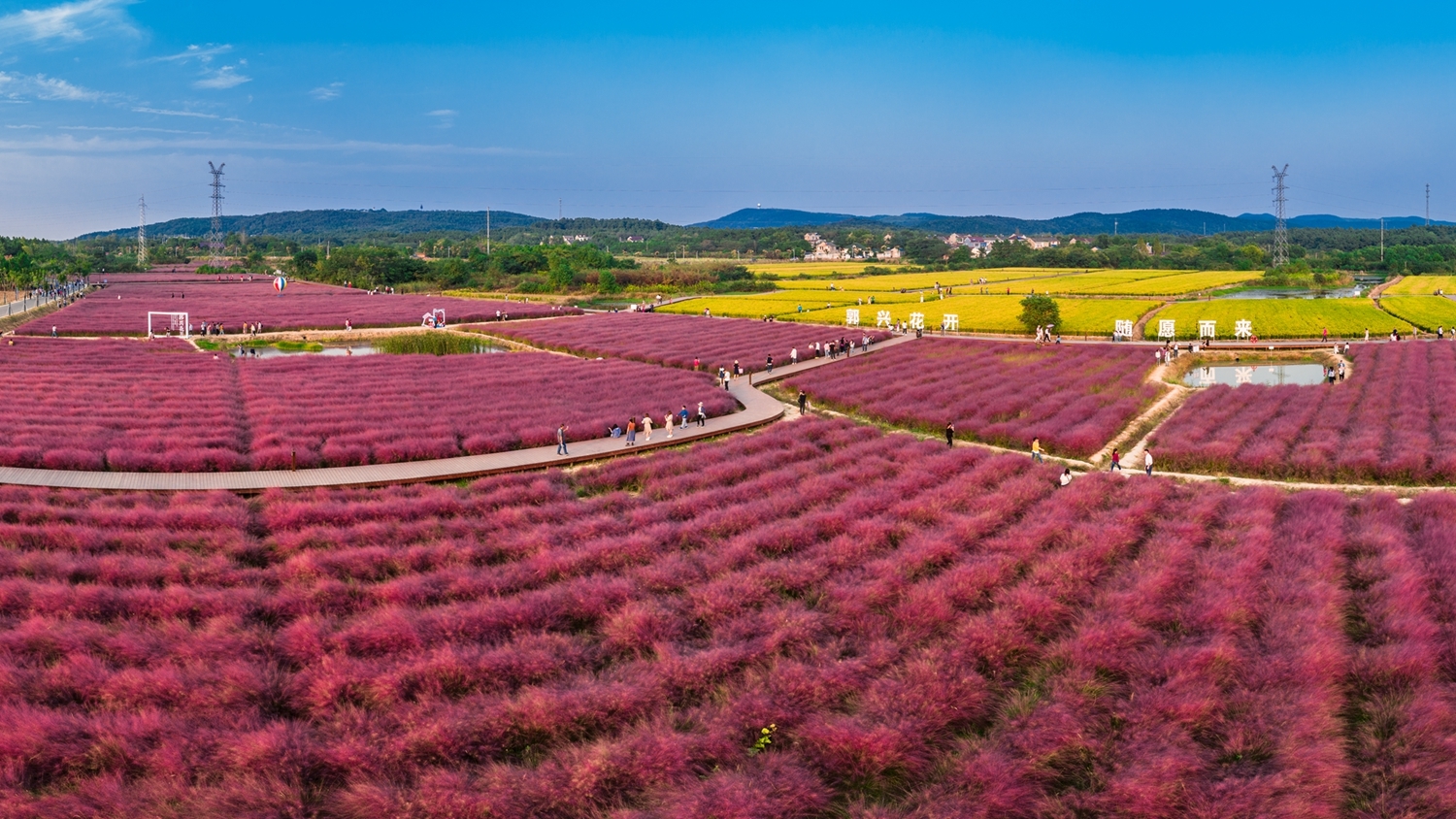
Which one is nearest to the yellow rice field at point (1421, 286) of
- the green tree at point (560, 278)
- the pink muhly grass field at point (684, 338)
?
the pink muhly grass field at point (684, 338)

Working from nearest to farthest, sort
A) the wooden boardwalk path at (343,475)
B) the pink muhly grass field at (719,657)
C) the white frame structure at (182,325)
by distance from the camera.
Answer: the pink muhly grass field at (719,657) → the wooden boardwalk path at (343,475) → the white frame structure at (182,325)

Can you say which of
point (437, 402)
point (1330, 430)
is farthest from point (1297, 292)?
point (437, 402)

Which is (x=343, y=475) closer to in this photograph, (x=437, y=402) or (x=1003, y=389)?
(x=437, y=402)

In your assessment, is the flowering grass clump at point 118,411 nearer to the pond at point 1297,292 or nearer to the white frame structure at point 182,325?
the white frame structure at point 182,325

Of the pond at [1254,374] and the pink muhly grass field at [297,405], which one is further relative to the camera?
the pond at [1254,374]

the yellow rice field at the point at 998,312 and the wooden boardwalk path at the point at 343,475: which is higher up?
the yellow rice field at the point at 998,312

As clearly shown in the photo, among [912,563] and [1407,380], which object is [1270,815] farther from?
[1407,380]

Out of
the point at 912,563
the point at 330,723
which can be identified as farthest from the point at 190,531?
the point at 912,563
